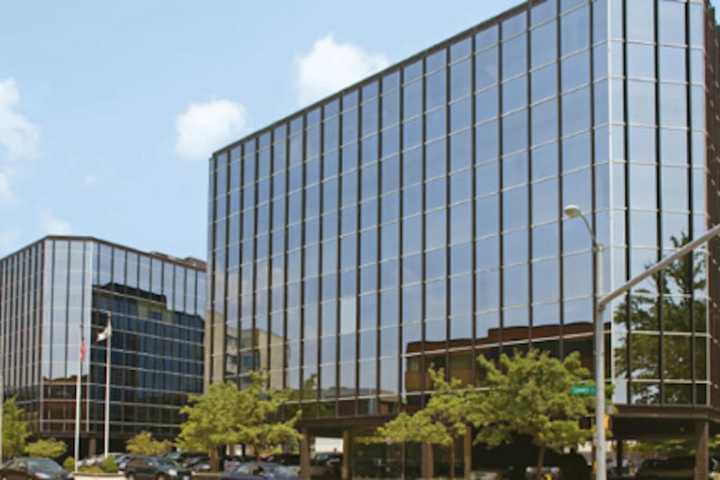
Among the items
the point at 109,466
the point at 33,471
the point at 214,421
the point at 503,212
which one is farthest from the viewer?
the point at 109,466

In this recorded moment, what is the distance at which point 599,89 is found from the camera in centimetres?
4950

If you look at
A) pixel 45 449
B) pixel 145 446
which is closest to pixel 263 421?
pixel 145 446

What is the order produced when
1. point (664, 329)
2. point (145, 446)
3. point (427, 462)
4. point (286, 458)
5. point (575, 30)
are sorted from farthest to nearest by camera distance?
point (145, 446) < point (286, 458) < point (427, 462) < point (575, 30) < point (664, 329)

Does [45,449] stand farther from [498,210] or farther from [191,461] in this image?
[498,210]

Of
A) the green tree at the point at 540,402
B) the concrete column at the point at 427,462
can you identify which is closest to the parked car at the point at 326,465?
the concrete column at the point at 427,462

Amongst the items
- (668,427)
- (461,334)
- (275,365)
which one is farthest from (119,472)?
(668,427)

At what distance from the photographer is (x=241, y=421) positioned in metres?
64.2

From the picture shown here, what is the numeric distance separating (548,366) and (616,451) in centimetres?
1404

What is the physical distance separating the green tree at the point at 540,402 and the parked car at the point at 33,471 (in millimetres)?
19059

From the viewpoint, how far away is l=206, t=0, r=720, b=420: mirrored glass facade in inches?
1908

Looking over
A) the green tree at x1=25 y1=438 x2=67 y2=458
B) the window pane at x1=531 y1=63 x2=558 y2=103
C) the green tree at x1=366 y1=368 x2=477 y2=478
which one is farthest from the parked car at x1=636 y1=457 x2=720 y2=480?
the green tree at x1=25 y1=438 x2=67 y2=458

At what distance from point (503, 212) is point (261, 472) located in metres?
16.7

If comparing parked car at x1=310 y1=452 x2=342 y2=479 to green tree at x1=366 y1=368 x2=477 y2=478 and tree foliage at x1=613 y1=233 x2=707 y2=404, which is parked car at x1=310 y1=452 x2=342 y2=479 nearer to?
green tree at x1=366 y1=368 x2=477 y2=478

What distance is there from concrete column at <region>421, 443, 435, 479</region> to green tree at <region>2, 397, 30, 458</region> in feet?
169
